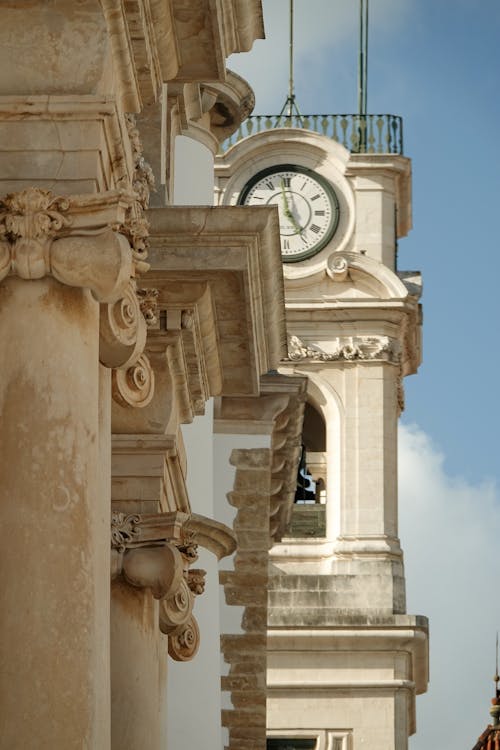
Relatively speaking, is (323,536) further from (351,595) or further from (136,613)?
(136,613)

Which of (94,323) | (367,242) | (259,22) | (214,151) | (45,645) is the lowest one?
(45,645)

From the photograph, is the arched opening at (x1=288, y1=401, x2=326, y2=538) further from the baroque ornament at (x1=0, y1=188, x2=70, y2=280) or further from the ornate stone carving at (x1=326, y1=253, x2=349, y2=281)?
the baroque ornament at (x1=0, y1=188, x2=70, y2=280)

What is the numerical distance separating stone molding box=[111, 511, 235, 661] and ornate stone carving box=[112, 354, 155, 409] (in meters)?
1.11

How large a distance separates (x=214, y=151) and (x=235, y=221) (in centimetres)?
785

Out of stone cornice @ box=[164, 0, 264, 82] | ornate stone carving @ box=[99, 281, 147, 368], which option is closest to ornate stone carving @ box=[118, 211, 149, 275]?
ornate stone carving @ box=[99, 281, 147, 368]

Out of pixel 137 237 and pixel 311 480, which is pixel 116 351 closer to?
pixel 137 237

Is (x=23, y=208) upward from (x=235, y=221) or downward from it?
downward

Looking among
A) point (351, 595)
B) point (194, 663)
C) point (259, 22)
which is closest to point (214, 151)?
point (194, 663)

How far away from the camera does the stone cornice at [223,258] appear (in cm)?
1878

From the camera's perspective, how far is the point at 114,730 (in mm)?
18031

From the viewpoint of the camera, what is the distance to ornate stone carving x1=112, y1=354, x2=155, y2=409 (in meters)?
17.2

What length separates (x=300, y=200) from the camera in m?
61.6

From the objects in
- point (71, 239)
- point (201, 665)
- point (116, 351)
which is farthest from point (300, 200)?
point (71, 239)

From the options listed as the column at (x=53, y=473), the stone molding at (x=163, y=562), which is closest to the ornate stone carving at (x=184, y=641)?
the stone molding at (x=163, y=562)
